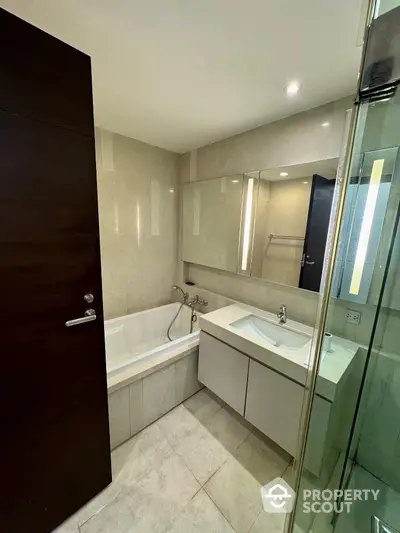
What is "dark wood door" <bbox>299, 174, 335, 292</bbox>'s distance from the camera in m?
1.53

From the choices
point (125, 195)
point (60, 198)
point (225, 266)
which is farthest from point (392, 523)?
point (125, 195)

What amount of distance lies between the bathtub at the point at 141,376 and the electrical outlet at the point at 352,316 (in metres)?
1.14

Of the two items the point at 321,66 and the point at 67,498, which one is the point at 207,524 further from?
the point at 321,66

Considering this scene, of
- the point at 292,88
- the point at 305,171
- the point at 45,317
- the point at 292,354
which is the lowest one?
the point at 292,354

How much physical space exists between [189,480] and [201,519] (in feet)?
0.62

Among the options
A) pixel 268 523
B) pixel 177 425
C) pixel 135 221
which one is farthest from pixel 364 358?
pixel 135 221

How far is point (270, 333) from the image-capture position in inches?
69.2

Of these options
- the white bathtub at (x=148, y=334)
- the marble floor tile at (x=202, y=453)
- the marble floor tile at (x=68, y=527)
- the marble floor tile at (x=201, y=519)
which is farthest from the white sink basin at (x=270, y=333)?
the marble floor tile at (x=68, y=527)

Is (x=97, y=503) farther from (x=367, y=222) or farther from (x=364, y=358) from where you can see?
(x=367, y=222)

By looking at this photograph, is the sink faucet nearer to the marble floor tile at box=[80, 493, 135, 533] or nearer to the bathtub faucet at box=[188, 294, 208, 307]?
the bathtub faucet at box=[188, 294, 208, 307]

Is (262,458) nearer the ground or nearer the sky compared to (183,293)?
nearer the ground

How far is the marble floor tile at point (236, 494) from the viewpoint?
45.1 inches

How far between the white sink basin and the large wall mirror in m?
0.36

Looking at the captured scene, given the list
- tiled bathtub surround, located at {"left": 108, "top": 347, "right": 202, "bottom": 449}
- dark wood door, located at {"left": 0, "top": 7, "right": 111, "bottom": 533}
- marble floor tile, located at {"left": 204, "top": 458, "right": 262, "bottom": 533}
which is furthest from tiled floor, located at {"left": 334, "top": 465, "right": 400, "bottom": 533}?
dark wood door, located at {"left": 0, "top": 7, "right": 111, "bottom": 533}
